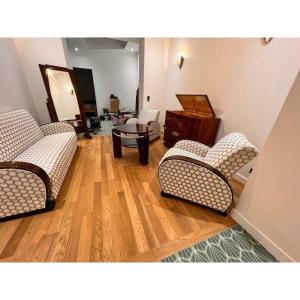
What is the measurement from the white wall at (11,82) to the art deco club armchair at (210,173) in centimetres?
250

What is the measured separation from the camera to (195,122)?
224 centimetres

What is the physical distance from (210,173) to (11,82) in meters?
3.28

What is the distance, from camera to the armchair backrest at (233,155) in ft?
3.56

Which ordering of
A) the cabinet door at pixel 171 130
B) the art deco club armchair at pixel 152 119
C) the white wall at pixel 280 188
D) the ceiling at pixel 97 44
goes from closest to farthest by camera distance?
the white wall at pixel 280 188 < the cabinet door at pixel 171 130 < the art deco club armchair at pixel 152 119 < the ceiling at pixel 97 44

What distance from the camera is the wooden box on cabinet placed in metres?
2.21

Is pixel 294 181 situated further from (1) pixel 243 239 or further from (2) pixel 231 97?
(2) pixel 231 97

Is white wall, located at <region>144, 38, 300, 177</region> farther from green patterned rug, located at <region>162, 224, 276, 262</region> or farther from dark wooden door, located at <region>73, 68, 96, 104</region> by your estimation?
dark wooden door, located at <region>73, 68, 96, 104</region>

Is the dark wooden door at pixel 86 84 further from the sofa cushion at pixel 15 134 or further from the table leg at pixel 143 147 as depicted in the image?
the table leg at pixel 143 147

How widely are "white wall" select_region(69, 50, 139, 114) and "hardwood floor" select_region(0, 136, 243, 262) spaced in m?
5.12

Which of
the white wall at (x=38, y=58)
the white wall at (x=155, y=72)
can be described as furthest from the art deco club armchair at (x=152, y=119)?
the white wall at (x=38, y=58)

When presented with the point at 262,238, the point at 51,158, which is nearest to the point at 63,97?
the point at 51,158

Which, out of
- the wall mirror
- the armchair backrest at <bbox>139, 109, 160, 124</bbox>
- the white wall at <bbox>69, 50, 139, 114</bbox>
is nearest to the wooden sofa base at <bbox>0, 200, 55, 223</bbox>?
the wall mirror

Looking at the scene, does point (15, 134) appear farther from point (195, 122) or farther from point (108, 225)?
point (195, 122)

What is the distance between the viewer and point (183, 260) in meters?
0.97
